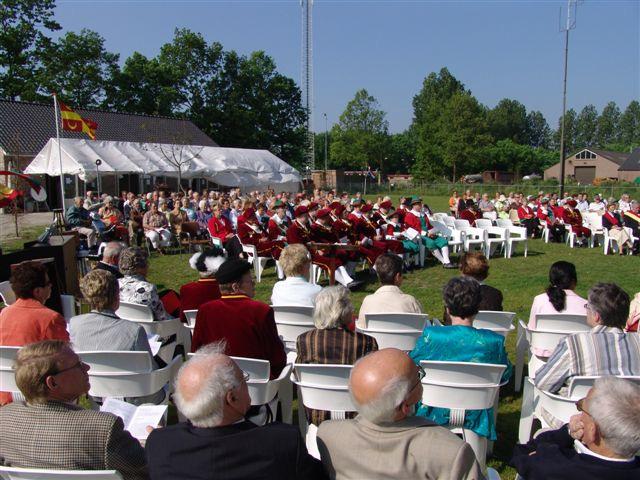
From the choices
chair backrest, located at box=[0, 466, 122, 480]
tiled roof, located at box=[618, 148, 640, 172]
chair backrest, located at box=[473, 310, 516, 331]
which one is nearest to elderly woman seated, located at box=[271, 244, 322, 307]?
chair backrest, located at box=[473, 310, 516, 331]

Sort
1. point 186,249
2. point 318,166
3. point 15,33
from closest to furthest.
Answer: point 186,249
point 15,33
point 318,166

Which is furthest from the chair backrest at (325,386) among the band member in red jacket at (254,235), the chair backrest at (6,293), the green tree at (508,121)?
the green tree at (508,121)

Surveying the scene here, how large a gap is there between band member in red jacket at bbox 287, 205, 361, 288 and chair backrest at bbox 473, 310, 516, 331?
497cm

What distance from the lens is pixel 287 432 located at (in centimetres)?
221

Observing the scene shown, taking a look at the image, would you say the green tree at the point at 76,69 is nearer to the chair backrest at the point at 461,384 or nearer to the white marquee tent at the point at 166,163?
the white marquee tent at the point at 166,163

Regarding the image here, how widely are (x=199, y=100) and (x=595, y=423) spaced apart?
53.3 m

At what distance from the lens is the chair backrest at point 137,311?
5.18 metres

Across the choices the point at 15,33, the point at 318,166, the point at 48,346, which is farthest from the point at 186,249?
the point at 318,166

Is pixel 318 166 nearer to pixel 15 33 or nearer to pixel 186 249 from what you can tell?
pixel 15 33

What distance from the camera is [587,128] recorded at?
129000mm

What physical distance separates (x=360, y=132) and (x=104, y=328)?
7014cm

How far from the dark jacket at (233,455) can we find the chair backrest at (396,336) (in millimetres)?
2528

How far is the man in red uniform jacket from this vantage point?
12.9 feet

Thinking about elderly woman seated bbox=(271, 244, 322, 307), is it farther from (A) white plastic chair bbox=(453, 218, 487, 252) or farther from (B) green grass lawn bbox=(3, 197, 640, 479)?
(A) white plastic chair bbox=(453, 218, 487, 252)
